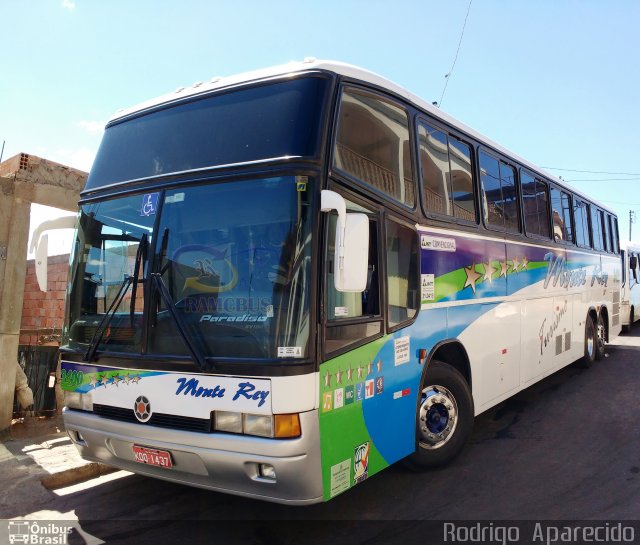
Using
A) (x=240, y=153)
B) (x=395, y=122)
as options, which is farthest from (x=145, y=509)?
(x=395, y=122)

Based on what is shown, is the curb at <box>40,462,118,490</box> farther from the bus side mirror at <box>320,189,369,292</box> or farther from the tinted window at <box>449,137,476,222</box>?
the tinted window at <box>449,137,476,222</box>

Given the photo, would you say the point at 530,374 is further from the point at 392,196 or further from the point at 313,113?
the point at 313,113

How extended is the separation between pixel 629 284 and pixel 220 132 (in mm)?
15457

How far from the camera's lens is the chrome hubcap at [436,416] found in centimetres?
468

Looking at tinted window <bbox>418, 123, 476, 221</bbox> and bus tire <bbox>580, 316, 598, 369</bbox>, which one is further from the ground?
tinted window <bbox>418, 123, 476, 221</bbox>

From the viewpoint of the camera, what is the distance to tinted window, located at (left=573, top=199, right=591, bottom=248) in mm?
9320

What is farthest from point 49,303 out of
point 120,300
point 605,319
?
point 605,319

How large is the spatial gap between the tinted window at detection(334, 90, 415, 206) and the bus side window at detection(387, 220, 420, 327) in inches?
12.0

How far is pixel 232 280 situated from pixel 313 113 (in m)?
1.25

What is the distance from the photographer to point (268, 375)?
10.3ft

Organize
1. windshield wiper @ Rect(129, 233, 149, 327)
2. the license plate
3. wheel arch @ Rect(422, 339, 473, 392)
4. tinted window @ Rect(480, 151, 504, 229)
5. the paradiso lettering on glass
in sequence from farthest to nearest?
the paradiso lettering on glass < tinted window @ Rect(480, 151, 504, 229) < wheel arch @ Rect(422, 339, 473, 392) < windshield wiper @ Rect(129, 233, 149, 327) < the license plate

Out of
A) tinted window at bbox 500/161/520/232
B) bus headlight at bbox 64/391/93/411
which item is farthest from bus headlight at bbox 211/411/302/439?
tinted window at bbox 500/161/520/232

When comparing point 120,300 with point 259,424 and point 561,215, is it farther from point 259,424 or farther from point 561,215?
point 561,215

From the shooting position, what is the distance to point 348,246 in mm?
3168
